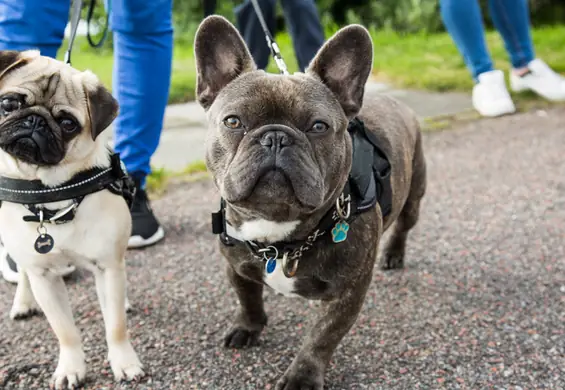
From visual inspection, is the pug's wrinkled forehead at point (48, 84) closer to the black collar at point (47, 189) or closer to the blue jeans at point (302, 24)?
the black collar at point (47, 189)

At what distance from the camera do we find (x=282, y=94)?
2445 millimetres

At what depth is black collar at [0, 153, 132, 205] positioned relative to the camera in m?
2.56

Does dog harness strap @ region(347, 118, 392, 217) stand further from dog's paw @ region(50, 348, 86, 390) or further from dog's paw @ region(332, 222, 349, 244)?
dog's paw @ region(50, 348, 86, 390)

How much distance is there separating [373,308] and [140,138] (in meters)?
1.68

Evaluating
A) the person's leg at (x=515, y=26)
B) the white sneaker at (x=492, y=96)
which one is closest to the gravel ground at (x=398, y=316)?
Result: the white sneaker at (x=492, y=96)

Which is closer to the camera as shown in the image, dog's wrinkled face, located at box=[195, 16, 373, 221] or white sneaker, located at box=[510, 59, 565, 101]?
dog's wrinkled face, located at box=[195, 16, 373, 221]

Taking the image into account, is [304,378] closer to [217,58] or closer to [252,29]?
[217,58]

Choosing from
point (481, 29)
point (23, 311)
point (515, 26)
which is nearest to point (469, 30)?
point (481, 29)

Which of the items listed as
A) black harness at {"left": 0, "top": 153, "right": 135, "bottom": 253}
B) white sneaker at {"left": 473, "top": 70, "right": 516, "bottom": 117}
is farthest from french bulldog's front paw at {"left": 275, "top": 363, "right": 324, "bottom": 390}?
white sneaker at {"left": 473, "top": 70, "right": 516, "bottom": 117}

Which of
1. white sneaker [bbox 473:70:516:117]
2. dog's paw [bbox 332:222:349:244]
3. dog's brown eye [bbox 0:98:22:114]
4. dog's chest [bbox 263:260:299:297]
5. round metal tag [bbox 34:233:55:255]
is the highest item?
dog's brown eye [bbox 0:98:22:114]

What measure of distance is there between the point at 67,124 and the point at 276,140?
32.6 inches

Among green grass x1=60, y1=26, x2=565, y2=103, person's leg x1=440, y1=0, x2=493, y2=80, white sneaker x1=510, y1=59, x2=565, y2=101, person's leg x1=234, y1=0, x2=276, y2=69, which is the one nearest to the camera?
person's leg x1=234, y1=0, x2=276, y2=69

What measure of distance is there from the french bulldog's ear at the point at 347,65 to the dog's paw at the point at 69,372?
1.49 m

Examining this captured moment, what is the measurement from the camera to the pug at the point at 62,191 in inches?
98.0
